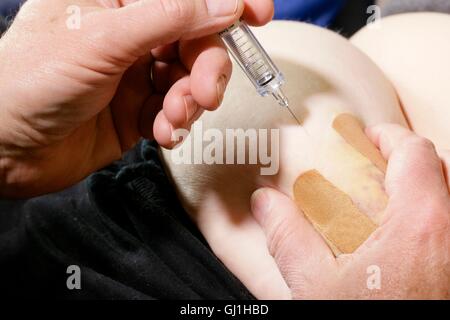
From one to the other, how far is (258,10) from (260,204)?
26cm

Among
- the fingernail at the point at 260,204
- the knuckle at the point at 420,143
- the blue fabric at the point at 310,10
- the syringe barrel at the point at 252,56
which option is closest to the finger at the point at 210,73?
the syringe barrel at the point at 252,56

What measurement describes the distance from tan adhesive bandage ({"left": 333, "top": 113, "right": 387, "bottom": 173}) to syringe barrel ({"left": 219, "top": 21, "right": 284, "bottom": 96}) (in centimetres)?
12

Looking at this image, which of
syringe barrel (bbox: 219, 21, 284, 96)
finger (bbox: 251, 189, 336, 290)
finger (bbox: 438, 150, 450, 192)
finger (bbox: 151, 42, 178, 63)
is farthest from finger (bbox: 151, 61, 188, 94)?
finger (bbox: 438, 150, 450, 192)

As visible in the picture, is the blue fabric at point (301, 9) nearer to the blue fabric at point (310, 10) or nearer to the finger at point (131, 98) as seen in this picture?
the blue fabric at point (310, 10)

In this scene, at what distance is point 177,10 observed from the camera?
0.60m

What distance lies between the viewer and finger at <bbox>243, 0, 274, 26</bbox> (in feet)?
2.17

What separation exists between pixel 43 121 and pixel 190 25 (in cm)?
25

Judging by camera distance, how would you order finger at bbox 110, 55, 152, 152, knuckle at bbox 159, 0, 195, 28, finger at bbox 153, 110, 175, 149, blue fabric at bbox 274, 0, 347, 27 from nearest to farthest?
knuckle at bbox 159, 0, 195, 28 < finger at bbox 153, 110, 175, 149 < finger at bbox 110, 55, 152, 152 < blue fabric at bbox 274, 0, 347, 27

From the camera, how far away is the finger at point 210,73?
2.14 feet

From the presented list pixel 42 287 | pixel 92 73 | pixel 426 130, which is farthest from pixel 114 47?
pixel 426 130

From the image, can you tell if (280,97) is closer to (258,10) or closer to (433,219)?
(258,10)

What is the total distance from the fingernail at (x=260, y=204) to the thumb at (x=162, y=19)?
0.77 feet

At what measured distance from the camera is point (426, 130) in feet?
2.78

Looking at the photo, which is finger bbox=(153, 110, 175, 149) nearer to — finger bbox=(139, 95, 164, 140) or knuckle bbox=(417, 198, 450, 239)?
finger bbox=(139, 95, 164, 140)
